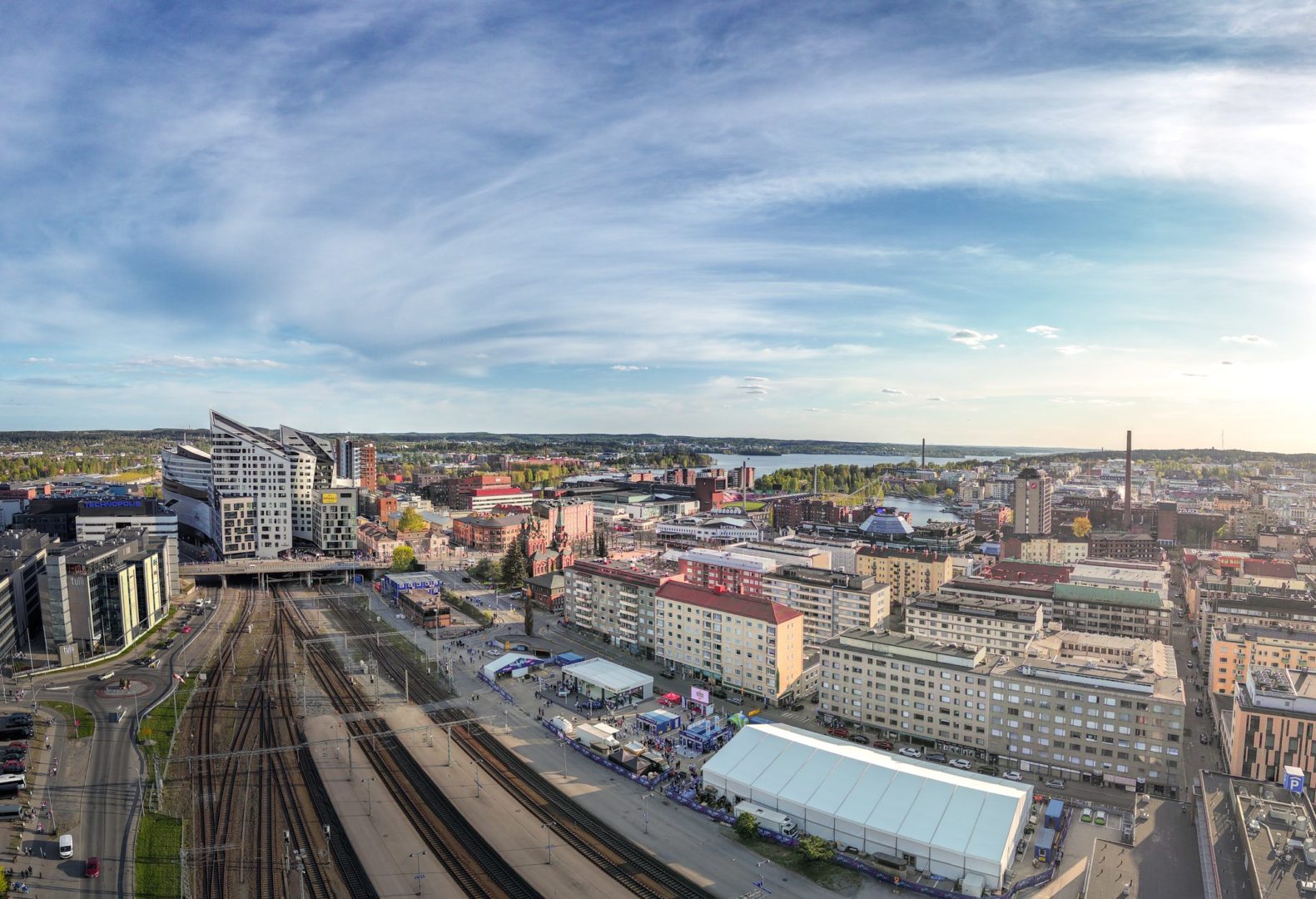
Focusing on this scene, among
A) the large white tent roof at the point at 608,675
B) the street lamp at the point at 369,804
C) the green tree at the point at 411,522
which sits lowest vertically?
the street lamp at the point at 369,804

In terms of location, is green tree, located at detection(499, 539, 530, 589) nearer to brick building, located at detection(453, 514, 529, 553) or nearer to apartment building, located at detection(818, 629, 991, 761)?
brick building, located at detection(453, 514, 529, 553)

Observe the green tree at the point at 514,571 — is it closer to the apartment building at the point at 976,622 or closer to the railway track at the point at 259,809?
the railway track at the point at 259,809

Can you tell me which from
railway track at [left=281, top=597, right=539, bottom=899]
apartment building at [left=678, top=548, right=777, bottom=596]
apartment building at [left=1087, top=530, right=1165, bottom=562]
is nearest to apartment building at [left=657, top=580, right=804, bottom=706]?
apartment building at [left=678, top=548, right=777, bottom=596]

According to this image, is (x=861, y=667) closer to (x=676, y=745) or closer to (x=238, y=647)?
(x=676, y=745)

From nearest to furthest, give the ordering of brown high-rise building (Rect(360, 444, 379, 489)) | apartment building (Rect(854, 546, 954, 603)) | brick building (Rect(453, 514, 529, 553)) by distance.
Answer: apartment building (Rect(854, 546, 954, 603))
brick building (Rect(453, 514, 529, 553))
brown high-rise building (Rect(360, 444, 379, 489))

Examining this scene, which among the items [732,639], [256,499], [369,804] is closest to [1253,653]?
[732,639]

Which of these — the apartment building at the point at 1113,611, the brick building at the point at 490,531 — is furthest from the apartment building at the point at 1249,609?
the brick building at the point at 490,531
